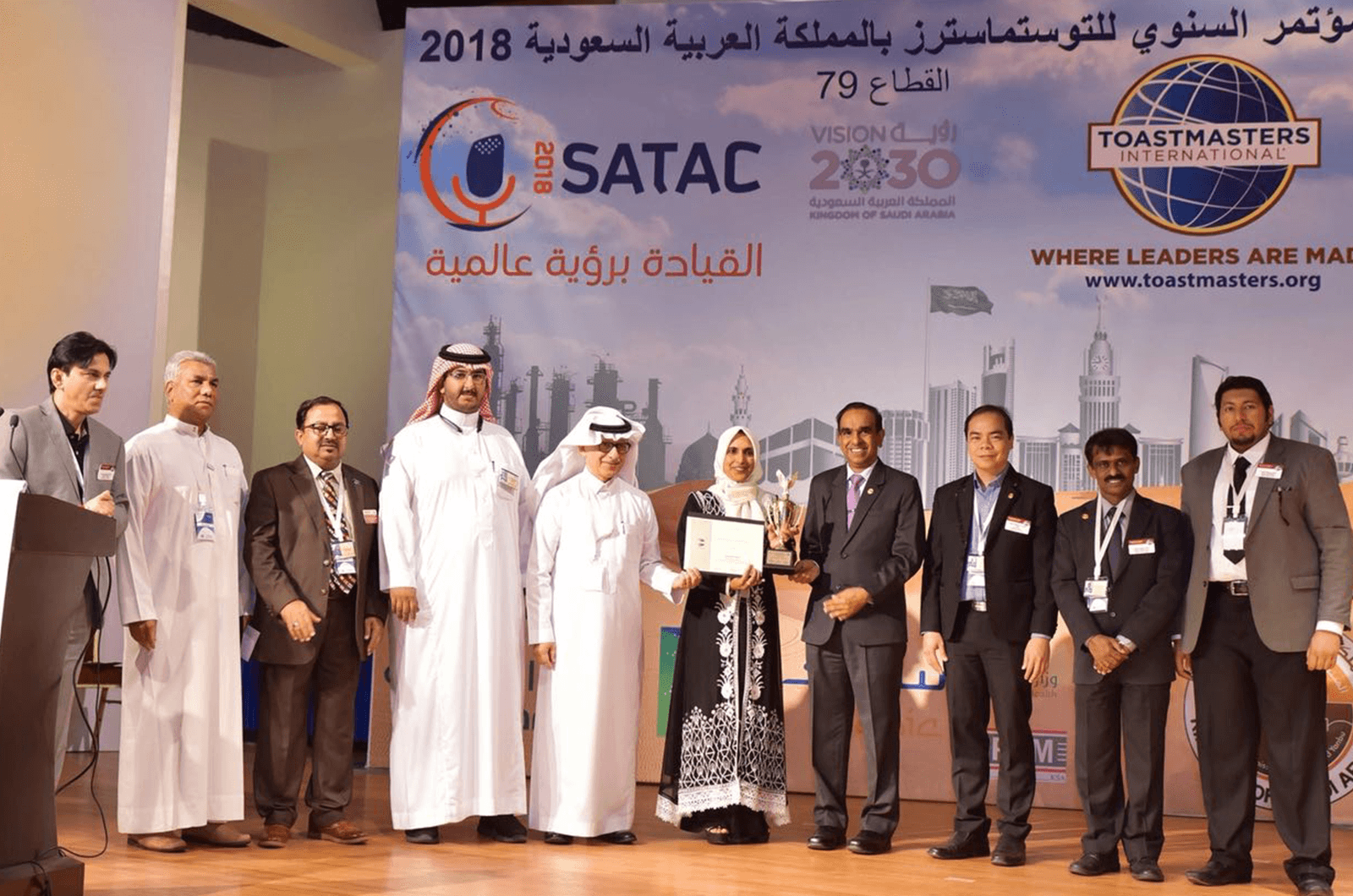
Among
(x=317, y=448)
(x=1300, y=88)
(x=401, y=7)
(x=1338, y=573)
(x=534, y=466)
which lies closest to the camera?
(x=1338, y=573)

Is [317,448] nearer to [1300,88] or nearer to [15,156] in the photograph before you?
[15,156]

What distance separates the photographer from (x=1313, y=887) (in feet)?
14.8

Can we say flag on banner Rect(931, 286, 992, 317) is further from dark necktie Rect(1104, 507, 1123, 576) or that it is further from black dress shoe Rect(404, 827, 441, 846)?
black dress shoe Rect(404, 827, 441, 846)

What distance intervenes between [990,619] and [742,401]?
7.18 feet

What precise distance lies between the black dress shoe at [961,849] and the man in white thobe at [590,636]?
1085mm

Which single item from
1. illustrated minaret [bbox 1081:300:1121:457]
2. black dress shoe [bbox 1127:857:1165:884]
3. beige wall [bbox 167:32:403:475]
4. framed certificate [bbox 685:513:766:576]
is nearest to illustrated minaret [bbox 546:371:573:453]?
framed certificate [bbox 685:513:766:576]

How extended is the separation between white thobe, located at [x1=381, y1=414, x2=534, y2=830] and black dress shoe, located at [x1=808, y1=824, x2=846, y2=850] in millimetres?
1040

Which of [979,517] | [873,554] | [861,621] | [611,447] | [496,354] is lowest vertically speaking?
[861,621]

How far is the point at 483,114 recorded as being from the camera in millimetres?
7281

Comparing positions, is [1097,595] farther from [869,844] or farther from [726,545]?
[726,545]

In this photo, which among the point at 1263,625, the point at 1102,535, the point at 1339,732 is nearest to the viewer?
the point at 1263,625

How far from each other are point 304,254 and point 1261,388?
618cm

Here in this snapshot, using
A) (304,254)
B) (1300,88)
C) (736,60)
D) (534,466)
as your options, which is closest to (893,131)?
(736,60)

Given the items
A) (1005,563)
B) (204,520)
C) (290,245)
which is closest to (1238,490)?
(1005,563)
